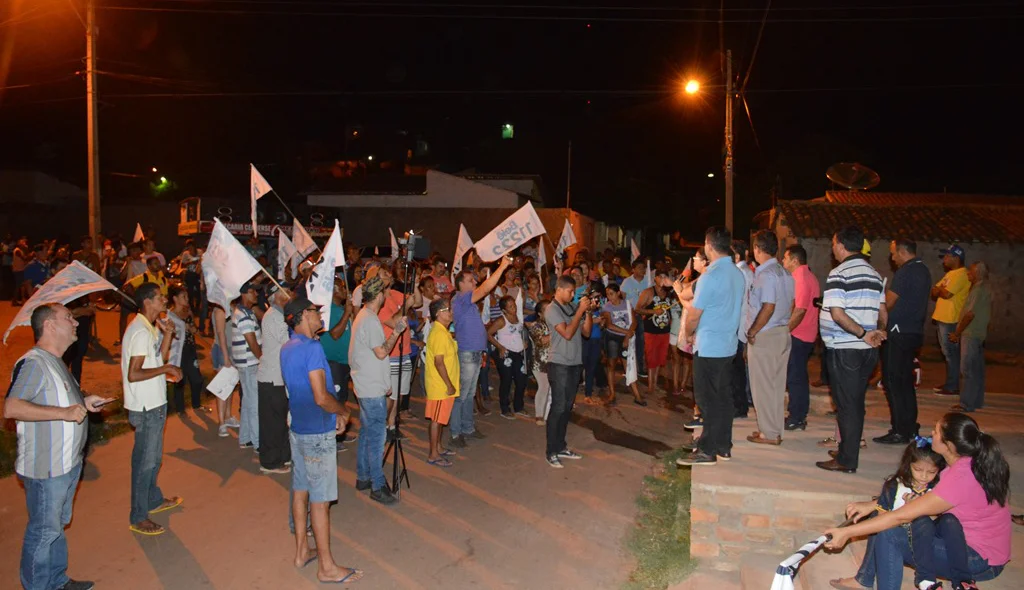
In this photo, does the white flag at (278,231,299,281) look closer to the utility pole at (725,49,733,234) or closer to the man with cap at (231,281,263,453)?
the man with cap at (231,281,263,453)

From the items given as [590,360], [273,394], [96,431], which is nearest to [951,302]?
[590,360]

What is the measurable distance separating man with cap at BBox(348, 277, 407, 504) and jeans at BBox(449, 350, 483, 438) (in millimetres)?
1761

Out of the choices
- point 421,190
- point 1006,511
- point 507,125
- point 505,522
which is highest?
point 507,125

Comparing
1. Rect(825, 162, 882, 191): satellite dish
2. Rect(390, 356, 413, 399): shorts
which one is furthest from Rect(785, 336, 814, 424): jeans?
Rect(825, 162, 882, 191): satellite dish

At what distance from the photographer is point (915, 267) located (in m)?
6.52

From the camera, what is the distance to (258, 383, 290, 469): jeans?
6914mm

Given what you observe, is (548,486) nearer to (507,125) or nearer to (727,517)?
(727,517)

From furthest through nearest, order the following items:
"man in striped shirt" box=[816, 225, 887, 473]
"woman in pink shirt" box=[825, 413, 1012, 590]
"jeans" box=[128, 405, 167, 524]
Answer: "jeans" box=[128, 405, 167, 524]
"man in striped shirt" box=[816, 225, 887, 473]
"woman in pink shirt" box=[825, 413, 1012, 590]

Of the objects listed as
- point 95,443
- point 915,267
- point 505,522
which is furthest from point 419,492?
point 915,267

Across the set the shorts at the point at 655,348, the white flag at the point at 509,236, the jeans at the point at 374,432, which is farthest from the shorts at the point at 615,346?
the jeans at the point at 374,432

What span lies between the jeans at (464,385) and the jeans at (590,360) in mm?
2663

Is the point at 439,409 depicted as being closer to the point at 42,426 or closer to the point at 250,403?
the point at 250,403

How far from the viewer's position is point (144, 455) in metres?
5.69

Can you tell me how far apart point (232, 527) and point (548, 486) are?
305cm
